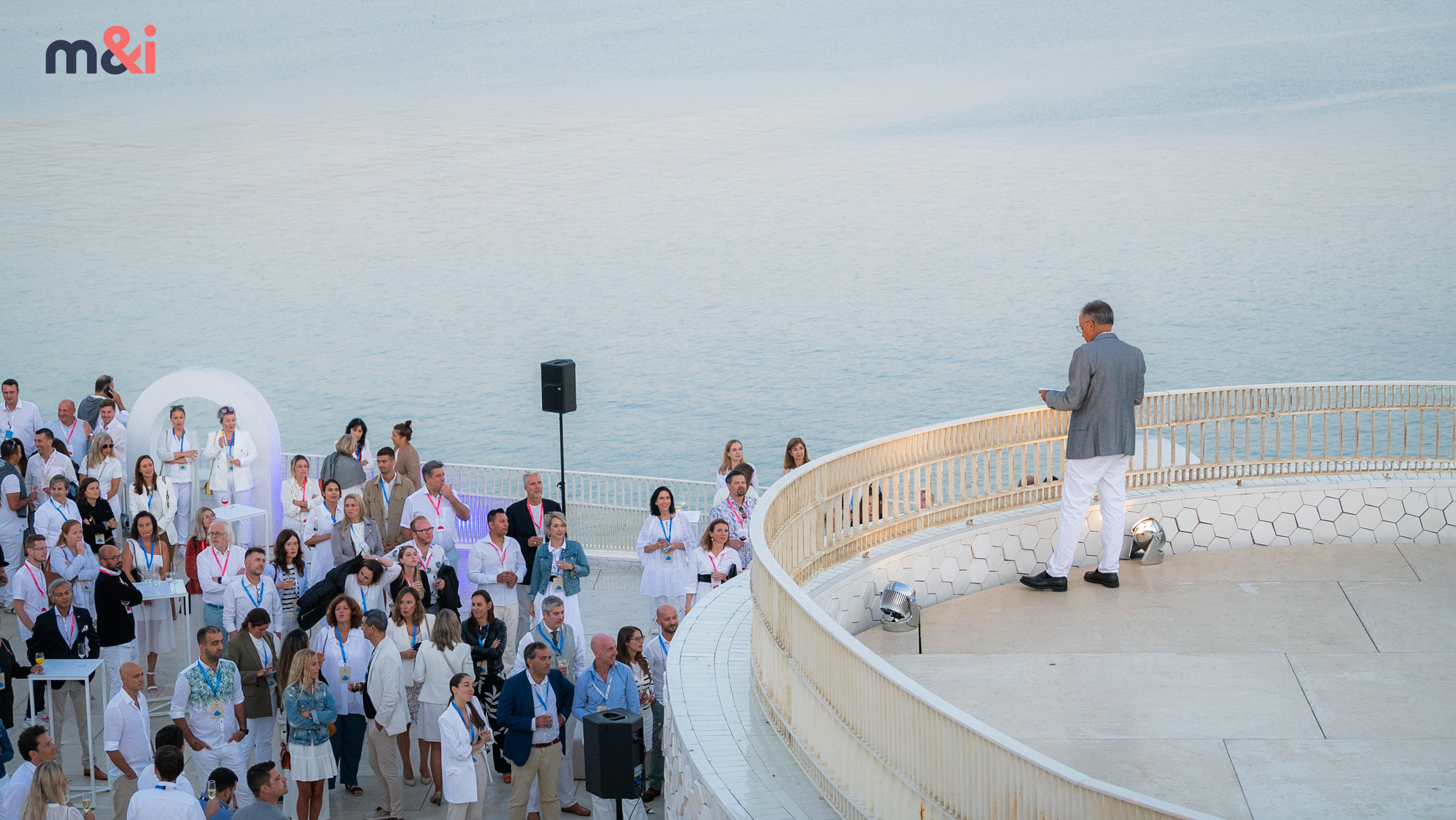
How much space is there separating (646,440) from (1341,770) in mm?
44002

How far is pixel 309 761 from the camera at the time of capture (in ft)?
30.8

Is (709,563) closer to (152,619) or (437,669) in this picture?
(437,669)

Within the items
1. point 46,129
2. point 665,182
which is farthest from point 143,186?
point 665,182

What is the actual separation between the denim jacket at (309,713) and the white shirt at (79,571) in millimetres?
2687

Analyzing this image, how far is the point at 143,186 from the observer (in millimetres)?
74000

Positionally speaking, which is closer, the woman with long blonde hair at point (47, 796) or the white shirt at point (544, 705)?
the woman with long blonde hair at point (47, 796)

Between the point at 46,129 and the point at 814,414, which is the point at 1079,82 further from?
the point at 46,129

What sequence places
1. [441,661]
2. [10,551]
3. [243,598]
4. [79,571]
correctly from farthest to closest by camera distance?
[10,551]
[79,571]
[243,598]
[441,661]

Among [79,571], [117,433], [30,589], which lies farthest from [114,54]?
[30,589]

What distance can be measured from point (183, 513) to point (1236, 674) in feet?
34.8

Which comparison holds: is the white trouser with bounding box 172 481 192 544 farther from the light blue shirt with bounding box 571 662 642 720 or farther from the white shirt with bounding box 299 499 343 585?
the light blue shirt with bounding box 571 662 642 720

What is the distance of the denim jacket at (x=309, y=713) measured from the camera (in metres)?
9.28

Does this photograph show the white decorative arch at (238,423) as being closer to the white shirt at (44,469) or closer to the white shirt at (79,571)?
the white shirt at (44,469)

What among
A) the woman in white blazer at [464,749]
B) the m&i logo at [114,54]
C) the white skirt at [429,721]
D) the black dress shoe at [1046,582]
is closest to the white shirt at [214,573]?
the white skirt at [429,721]
